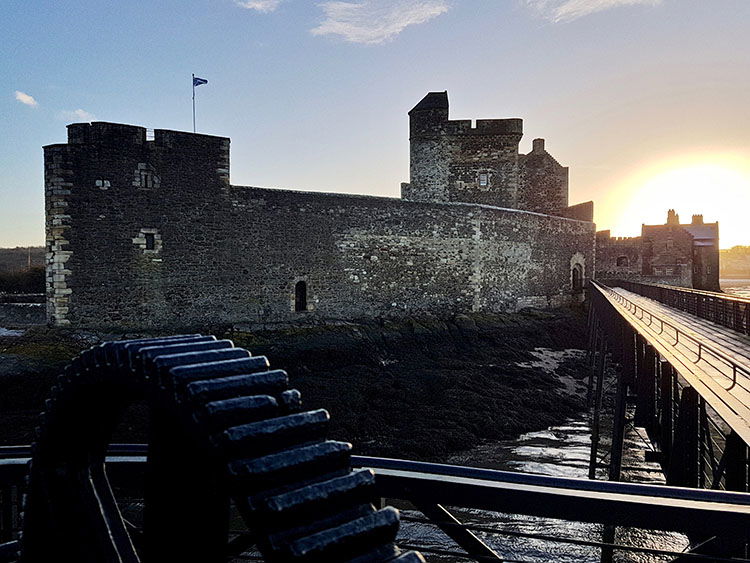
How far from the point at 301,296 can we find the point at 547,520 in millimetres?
11244

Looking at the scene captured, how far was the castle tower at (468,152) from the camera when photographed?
2711cm

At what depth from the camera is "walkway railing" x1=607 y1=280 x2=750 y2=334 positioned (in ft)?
37.4

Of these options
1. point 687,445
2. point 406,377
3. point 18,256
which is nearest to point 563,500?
point 687,445

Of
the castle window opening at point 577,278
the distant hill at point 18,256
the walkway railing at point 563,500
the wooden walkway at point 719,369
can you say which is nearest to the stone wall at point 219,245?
the castle window opening at point 577,278

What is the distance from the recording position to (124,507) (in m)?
8.89

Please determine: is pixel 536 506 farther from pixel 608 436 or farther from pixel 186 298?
pixel 186 298

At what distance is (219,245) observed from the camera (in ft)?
54.1

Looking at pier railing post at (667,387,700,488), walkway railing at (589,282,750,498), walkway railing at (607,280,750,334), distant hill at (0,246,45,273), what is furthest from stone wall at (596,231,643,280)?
distant hill at (0,246,45,273)

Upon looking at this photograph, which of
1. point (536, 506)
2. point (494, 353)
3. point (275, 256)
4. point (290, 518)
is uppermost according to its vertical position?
point (275, 256)

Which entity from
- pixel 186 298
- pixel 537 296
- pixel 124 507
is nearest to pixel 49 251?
pixel 186 298

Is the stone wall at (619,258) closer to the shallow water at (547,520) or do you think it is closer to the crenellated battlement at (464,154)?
the crenellated battlement at (464,154)

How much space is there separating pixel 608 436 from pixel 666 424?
780 centimetres

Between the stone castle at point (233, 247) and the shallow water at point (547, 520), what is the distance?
26.3 ft

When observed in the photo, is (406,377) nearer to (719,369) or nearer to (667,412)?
(719,369)
